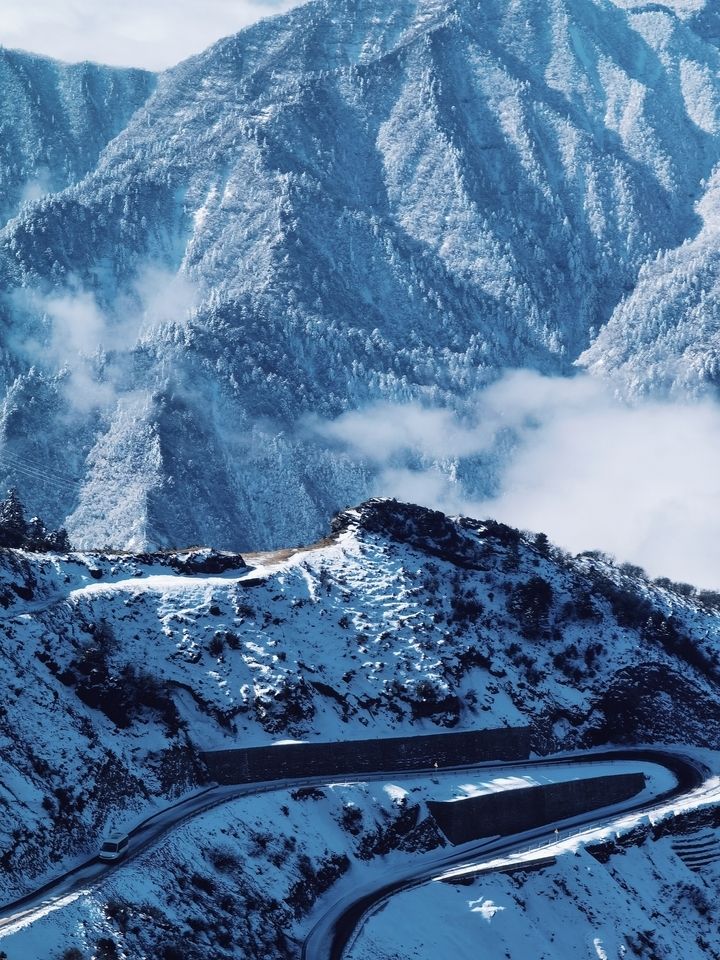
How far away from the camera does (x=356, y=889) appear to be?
94.6 metres

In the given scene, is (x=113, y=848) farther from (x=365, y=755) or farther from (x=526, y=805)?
(x=526, y=805)

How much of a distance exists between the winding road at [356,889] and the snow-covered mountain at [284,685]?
117 centimetres

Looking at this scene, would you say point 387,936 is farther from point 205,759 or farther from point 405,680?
point 405,680

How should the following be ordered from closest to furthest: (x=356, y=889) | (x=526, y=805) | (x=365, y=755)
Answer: (x=356, y=889)
(x=526, y=805)
(x=365, y=755)

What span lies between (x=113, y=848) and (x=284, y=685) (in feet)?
89.5

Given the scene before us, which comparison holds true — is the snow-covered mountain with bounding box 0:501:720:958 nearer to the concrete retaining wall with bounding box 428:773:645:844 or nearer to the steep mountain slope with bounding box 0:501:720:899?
the steep mountain slope with bounding box 0:501:720:899

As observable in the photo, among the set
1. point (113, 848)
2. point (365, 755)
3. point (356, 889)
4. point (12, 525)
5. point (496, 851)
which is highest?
point (12, 525)

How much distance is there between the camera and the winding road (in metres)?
77.9

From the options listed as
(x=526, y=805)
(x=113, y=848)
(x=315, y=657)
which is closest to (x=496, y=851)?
(x=526, y=805)

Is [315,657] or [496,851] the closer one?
[496,851]

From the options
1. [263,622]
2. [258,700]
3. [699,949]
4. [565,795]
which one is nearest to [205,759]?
[258,700]

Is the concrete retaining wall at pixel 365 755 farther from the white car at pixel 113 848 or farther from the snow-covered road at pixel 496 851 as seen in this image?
the white car at pixel 113 848

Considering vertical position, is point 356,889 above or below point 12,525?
below

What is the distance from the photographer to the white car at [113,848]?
3317 inches
